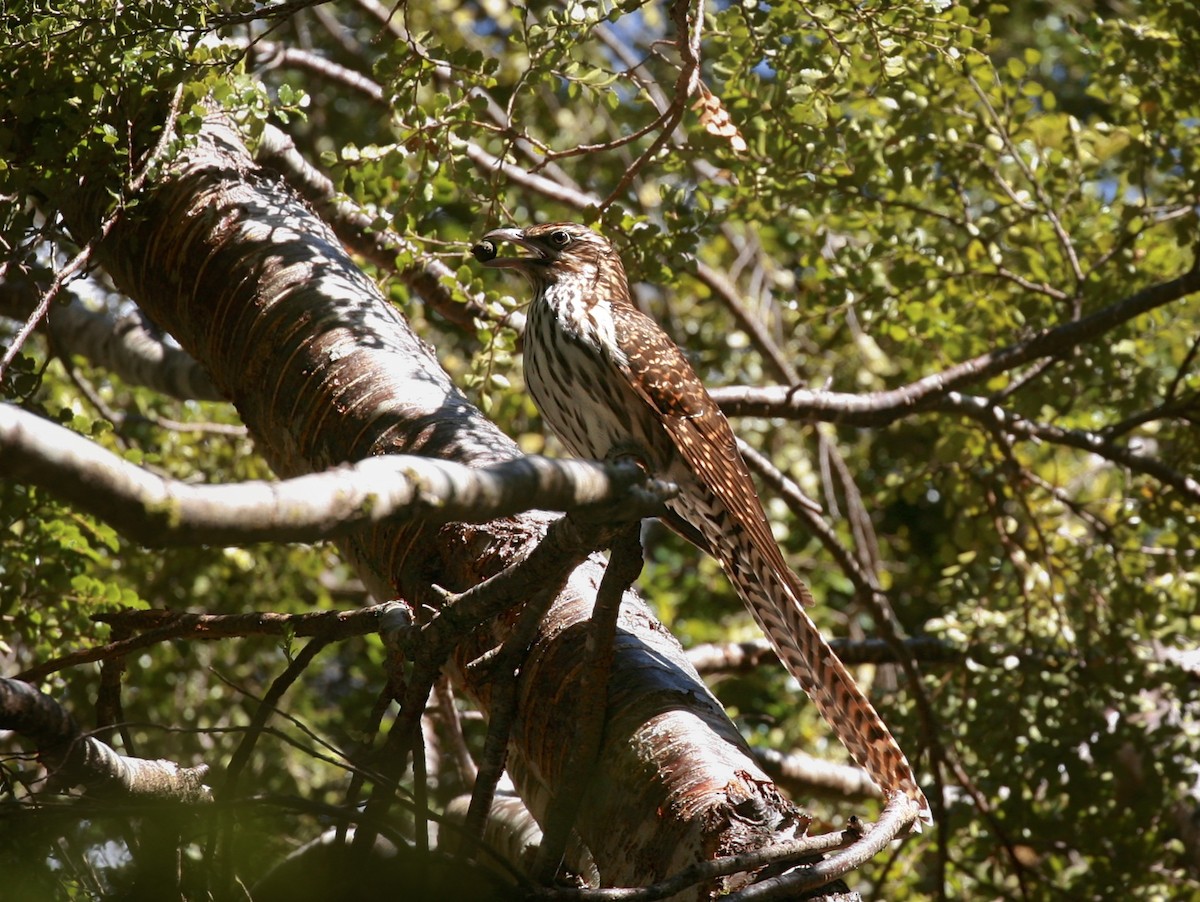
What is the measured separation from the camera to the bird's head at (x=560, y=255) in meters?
3.82

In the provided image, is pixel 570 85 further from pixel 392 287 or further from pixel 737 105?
pixel 392 287

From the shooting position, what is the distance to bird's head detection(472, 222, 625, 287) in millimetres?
3820

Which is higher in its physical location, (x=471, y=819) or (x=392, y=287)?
(x=392, y=287)

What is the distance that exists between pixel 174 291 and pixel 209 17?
0.91 m

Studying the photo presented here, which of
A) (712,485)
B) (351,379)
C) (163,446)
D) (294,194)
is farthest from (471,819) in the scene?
(163,446)

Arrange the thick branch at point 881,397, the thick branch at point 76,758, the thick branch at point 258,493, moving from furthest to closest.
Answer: the thick branch at point 881,397
the thick branch at point 76,758
the thick branch at point 258,493

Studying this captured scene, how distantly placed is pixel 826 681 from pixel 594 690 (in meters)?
0.98

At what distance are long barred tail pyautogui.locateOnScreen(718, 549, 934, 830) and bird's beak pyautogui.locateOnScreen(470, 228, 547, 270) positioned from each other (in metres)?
1.19

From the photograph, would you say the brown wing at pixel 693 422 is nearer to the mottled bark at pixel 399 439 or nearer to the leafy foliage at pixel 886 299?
the leafy foliage at pixel 886 299

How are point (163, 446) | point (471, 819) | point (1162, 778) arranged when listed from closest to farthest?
point (471, 819) → point (1162, 778) → point (163, 446)

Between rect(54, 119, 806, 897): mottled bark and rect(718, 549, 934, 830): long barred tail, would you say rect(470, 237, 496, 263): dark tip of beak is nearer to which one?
rect(54, 119, 806, 897): mottled bark

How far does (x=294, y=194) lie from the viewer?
3.37m

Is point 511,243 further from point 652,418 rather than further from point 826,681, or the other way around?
point 826,681

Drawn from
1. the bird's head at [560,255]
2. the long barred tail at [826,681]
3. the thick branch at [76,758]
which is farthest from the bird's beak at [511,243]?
the thick branch at [76,758]
